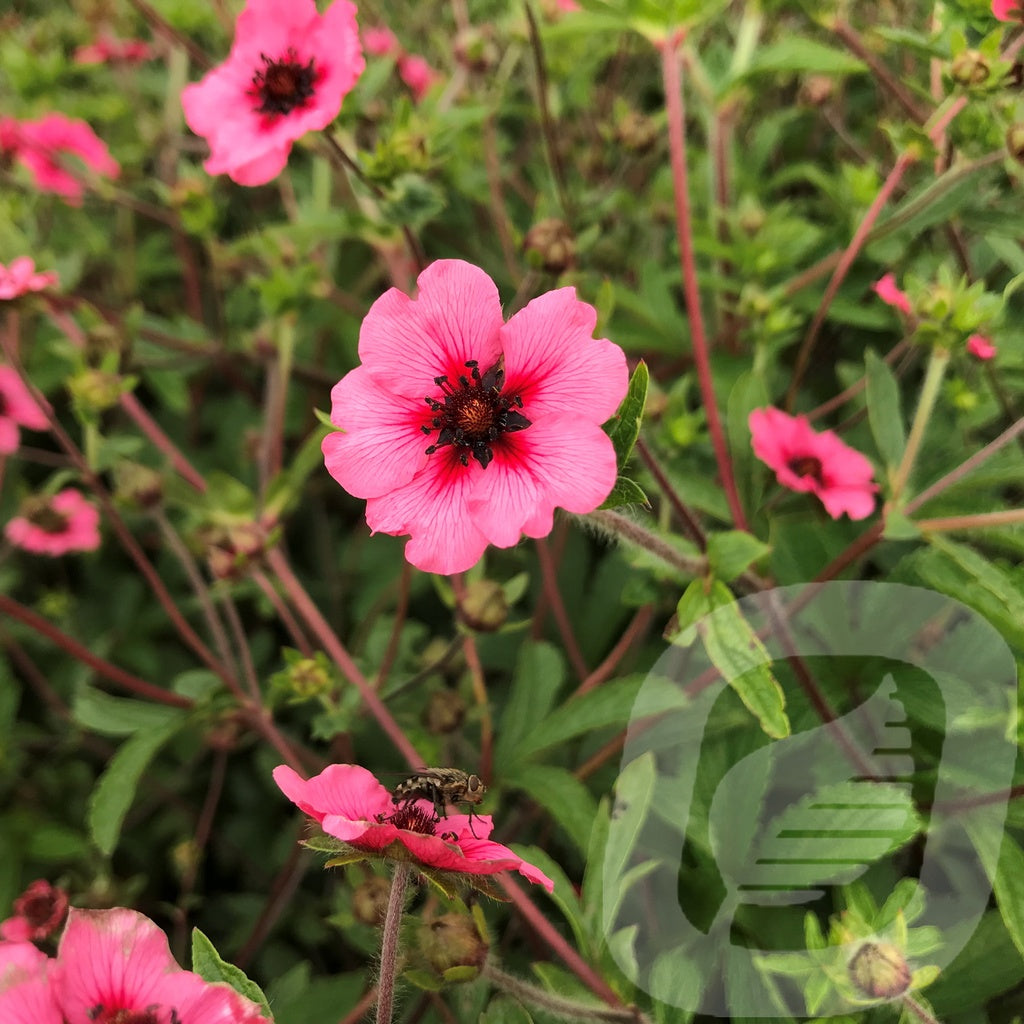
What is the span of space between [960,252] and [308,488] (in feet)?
4.85

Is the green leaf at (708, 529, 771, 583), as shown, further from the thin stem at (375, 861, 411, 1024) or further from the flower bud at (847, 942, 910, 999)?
the thin stem at (375, 861, 411, 1024)

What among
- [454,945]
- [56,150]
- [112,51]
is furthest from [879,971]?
[112,51]

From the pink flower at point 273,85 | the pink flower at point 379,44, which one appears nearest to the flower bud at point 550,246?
the pink flower at point 273,85

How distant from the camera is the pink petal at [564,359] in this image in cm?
89

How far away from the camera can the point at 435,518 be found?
0.95m

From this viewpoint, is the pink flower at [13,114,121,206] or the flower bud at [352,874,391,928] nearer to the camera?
the flower bud at [352,874,391,928]

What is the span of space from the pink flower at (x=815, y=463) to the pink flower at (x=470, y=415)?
19.3 inches

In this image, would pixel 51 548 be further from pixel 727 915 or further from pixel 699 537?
pixel 727 915

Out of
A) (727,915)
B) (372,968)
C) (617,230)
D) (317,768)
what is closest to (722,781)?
(727,915)

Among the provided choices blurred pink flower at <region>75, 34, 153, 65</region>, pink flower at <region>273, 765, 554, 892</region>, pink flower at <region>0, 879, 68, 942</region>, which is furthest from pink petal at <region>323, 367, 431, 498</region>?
blurred pink flower at <region>75, 34, 153, 65</region>

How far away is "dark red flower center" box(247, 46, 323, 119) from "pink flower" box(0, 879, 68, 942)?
1.31 metres

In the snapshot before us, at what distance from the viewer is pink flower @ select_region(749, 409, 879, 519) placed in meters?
1.32

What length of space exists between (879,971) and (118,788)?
43.6 inches

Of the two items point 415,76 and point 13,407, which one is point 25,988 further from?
point 415,76
